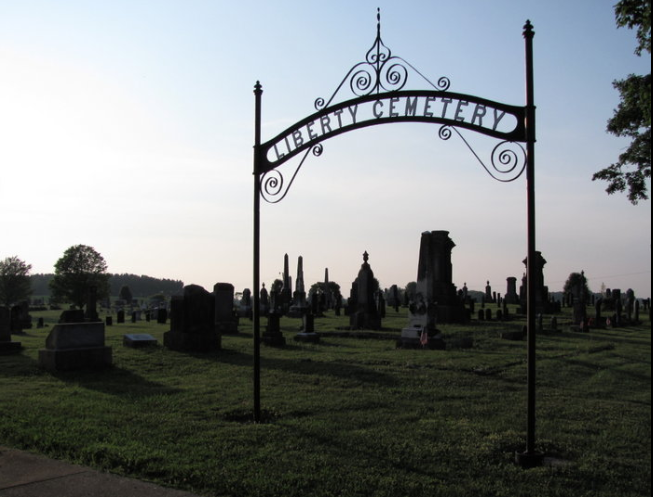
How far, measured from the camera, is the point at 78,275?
7031cm

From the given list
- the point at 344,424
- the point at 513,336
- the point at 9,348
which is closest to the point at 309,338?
the point at 513,336

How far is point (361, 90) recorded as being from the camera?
24.3ft

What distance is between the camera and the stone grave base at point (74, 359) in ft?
38.4

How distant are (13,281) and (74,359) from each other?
74.6 metres

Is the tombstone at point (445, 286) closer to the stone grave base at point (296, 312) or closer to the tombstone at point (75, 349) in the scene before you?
the stone grave base at point (296, 312)

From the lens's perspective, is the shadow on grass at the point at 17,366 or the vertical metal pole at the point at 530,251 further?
the shadow on grass at the point at 17,366

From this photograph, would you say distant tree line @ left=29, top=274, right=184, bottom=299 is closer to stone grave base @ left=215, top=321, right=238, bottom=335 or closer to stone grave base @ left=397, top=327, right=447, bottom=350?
stone grave base @ left=215, top=321, right=238, bottom=335

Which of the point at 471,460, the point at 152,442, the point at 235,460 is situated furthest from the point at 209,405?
the point at 471,460

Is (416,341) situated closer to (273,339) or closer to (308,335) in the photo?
(308,335)

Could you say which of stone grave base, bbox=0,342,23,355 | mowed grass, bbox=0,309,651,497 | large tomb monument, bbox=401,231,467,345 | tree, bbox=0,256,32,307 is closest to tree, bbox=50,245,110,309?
tree, bbox=0,256,32,307

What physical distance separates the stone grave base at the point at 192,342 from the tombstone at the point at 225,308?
5.33 meters

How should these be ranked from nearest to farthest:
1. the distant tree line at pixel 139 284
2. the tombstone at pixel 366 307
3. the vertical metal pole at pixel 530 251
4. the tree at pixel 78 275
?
the vertical metal pole at pixel 530 251, the tombstone at pixel 366 307, the tree at pixel 78 275, the distant tree line at pixel 139 284

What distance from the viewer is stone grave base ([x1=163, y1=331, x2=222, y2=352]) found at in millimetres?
15227

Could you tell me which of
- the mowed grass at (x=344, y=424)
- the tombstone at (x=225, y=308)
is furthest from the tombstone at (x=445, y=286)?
the mowed grass at (x=344, y=424)
